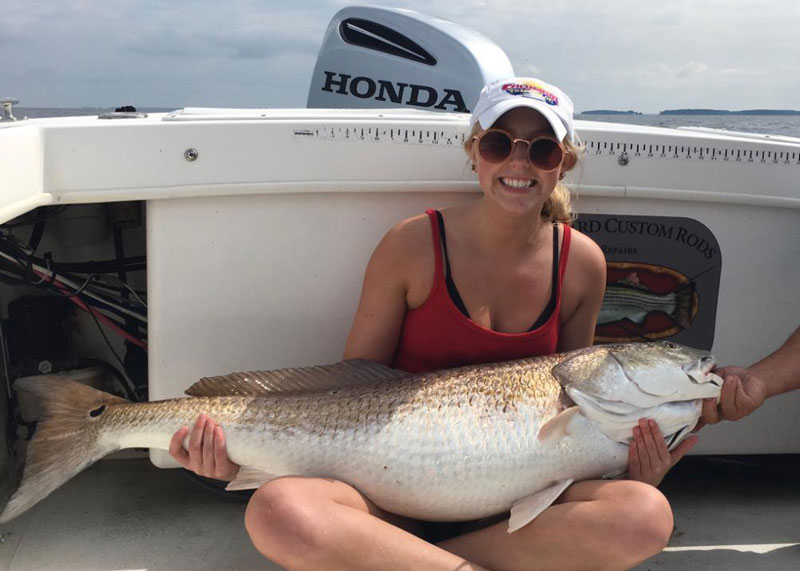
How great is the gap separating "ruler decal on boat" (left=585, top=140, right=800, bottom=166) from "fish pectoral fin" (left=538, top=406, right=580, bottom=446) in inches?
36.7

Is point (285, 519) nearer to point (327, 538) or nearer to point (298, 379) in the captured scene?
point (327, 538)

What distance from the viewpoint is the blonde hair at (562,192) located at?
2.19 meters

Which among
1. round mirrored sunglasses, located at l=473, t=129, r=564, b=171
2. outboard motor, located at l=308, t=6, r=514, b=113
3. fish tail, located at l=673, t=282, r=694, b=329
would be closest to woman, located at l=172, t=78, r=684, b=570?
round mirrored sunglasses, located at l=473, t=129, r=564, b=171

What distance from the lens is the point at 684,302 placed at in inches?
103

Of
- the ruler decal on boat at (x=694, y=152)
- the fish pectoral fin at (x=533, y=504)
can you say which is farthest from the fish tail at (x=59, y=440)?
the ruler decal on boat at (x=694, y=152)

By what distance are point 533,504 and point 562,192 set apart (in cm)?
95

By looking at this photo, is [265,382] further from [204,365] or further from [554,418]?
[554,418]

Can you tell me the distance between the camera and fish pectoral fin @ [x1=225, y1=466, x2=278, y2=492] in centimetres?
206

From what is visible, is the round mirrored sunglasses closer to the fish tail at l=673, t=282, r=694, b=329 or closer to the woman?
the woman

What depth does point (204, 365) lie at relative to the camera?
8.01 ft

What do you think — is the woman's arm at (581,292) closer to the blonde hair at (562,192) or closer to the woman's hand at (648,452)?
the blonde hair at (562,192)

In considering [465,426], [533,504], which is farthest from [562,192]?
[533,504]

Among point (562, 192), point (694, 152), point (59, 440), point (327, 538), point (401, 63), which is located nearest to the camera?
point (327, 538)

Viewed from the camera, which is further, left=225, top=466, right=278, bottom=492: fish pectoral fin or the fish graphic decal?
the fish graphic decal
